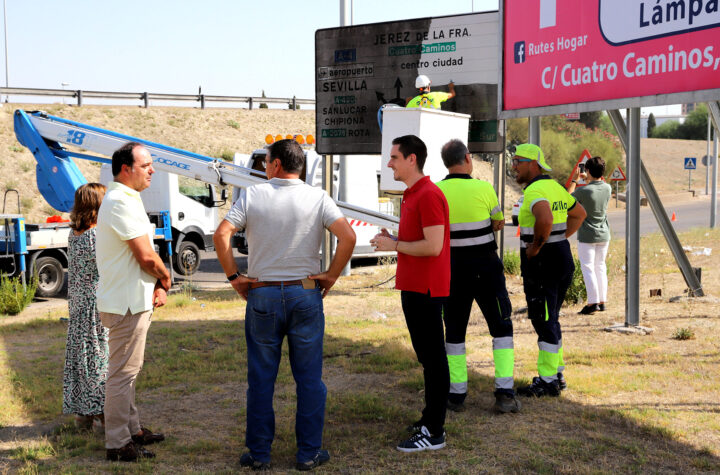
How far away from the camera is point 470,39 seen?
10.3m

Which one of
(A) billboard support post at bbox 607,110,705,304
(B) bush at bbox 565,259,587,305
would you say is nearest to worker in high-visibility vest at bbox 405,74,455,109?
(A) billboard support post at bbox 607,110,705,304

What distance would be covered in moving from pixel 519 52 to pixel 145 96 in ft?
130

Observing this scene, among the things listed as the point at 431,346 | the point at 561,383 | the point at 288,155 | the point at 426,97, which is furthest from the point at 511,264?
the point at 288,155

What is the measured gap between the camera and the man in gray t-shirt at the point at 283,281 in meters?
4.62

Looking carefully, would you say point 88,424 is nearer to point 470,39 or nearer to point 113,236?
point 113,236

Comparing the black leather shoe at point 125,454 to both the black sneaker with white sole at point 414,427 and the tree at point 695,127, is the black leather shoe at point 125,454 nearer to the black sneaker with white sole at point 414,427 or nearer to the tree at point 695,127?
the black sneaker with white sole at point 414,427

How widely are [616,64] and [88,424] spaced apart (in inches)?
Result: 222

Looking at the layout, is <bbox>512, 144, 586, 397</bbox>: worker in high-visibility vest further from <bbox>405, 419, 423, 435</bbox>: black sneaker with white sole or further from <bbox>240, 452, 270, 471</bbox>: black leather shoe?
<bbox>240, 452, 270, 471</bbox>: black leather shoe

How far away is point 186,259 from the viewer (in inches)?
631

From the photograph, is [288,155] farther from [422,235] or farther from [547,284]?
[547,284]

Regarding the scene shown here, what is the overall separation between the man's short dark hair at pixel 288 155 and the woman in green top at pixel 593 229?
5.73 meters

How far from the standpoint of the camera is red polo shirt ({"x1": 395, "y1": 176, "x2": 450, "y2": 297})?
4.87 meters

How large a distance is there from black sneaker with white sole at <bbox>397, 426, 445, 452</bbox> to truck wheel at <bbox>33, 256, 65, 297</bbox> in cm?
968

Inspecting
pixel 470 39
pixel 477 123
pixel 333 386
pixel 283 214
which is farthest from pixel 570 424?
pixel 470 39
